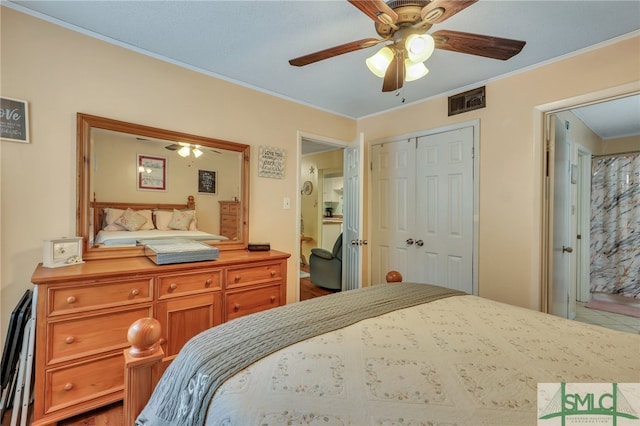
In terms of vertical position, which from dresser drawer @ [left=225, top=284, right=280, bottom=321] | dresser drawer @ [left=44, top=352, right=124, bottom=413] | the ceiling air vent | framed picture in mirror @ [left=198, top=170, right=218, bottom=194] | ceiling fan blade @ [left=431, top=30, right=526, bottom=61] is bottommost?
dresser drawer @ [left=44, top=352, right=124, bottom=413]

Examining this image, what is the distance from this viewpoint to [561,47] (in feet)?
6.56

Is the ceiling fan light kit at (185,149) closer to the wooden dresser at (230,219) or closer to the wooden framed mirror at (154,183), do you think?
the wooden framed mirror at (154,183)

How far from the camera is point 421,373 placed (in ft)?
2.77

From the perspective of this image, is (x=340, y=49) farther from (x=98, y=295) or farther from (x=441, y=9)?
(x=98, y=295)

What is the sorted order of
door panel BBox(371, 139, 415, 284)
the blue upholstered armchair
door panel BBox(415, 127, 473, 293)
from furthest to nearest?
the blue upholstered armchair, door panel BBox(371, 139, 415, 284), door panel BBox(415, 127, 473, 293)

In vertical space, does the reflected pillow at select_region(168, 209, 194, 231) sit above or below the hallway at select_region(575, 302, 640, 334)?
above

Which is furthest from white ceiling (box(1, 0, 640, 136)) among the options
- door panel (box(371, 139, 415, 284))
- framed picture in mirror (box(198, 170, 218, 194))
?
door panel (box(371, 139, 415, 284))

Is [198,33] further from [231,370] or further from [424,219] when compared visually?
[424,219]

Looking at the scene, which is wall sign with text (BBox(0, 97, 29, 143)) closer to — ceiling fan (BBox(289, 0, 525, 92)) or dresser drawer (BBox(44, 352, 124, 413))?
dresser drawer (BBox(44, 352, 124, 413))

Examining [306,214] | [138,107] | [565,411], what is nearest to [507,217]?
[565,411]

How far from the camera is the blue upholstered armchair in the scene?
4.02 m

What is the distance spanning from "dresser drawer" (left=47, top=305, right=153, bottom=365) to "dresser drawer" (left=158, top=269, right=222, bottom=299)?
142 mm

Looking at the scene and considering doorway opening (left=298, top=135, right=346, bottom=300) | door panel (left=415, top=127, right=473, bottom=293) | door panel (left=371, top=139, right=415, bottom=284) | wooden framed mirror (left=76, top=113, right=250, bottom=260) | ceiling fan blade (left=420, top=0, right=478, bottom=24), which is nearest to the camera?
ceiling fan blade (left=420, top=0, right=478, bottom=24)

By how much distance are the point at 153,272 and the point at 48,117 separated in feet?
3.79
